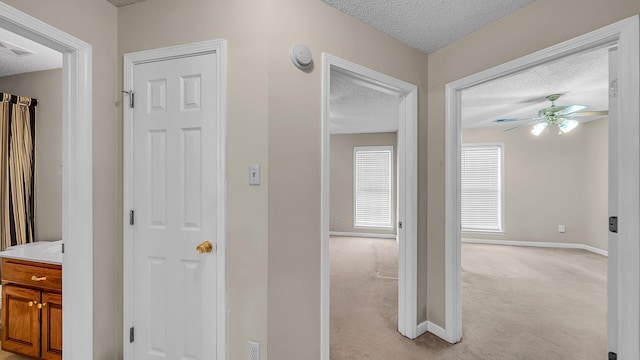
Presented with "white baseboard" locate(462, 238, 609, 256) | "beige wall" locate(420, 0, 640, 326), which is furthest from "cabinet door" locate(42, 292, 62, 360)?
Result: "white baseboard" locate(462, 238, 609, 256)

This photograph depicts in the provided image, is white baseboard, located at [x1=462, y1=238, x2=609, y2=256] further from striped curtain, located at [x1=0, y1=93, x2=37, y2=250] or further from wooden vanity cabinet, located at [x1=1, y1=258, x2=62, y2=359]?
striped curtain, located at [x1=0, y1=93, x2=37, y2=250]

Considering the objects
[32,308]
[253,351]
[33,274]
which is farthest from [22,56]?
[253,351]

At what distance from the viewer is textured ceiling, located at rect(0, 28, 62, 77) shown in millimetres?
2088

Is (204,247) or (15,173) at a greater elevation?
(15,173)

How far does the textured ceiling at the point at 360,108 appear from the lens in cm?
350

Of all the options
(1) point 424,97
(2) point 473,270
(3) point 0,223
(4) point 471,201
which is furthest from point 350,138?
(3) point 0,223

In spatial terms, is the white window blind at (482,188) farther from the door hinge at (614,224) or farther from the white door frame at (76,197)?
the white door frame at (76,197)

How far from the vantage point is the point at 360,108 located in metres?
4.40

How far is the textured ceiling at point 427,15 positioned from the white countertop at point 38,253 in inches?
103

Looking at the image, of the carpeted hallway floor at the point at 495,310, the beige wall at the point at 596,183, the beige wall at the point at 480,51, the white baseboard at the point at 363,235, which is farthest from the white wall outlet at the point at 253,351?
the beige wall at the point at 596,183

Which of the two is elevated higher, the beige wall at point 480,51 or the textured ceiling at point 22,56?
the textured ceiling at point 22,56

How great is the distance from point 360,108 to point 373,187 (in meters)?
2.67

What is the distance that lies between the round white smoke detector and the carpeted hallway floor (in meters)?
2.11

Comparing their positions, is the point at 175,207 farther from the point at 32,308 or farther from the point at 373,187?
the point at 373,187
